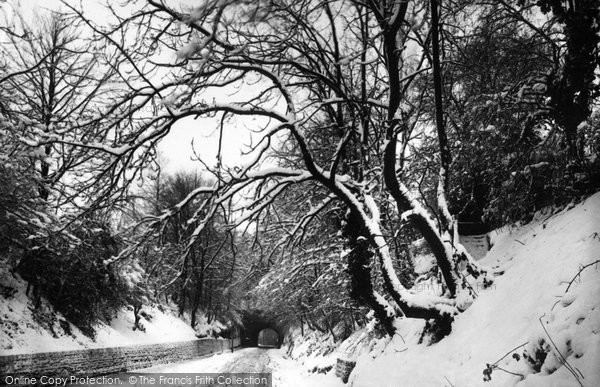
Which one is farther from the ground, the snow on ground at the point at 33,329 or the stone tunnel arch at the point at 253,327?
the snow on ground at the point at 33,329

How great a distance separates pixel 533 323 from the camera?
346 cm

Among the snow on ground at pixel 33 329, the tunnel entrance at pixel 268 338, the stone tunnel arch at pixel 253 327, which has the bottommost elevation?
the tunnel entrance at pixel 268 338

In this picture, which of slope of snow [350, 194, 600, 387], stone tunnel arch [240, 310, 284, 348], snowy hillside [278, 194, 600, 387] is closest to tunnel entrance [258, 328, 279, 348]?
stone tunnel arch [240, 310, 284, 348]

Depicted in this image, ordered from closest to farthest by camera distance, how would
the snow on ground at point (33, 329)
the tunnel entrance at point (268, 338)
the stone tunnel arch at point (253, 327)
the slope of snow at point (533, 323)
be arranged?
the slope of snow at point (533, 323) < the snow on ground at point (33, 329) < the stone tunnel arch at point (253, 327) < the tunnel entrance at point (268, 338)

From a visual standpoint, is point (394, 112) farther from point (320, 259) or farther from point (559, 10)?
point (320, 259)

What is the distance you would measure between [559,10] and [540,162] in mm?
2298

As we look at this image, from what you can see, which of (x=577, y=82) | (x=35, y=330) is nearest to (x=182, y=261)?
(x=577, y=82)

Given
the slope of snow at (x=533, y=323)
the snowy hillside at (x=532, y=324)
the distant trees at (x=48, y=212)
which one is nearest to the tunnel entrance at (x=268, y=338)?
the distant trees at (x=48, y=212)

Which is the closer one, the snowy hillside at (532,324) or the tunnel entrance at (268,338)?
the snowy hillside at (532,324)

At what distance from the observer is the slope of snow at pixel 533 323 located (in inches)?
109

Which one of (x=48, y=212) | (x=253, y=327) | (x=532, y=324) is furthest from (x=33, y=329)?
(x=253, y=327)

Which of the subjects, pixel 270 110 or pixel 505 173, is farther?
pixel 505 173

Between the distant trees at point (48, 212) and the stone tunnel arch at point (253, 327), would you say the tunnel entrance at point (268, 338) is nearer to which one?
the stone tunnel arch at point (253, 327)

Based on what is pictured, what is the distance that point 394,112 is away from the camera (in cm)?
505
